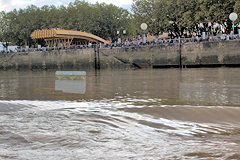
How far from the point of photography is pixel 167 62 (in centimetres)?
2836

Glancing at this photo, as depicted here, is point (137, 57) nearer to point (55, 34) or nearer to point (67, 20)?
point (55, 34)

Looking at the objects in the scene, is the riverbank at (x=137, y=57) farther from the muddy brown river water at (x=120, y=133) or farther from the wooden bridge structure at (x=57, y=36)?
the muddy brown river water at (x=120, y=133)

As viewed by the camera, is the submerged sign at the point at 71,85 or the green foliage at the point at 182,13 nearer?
the submerged sign at the point at 71,85

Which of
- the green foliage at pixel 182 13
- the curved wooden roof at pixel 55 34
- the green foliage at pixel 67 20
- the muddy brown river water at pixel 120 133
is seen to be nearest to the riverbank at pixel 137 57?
the curved wooden roof at pixel 55 34

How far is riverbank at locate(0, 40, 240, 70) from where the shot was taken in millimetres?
26109

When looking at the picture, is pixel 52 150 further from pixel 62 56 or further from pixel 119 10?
pixel 119 10

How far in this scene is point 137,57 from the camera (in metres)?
29.9

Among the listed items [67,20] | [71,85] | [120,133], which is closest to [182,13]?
[67,20]

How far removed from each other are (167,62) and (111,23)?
1091 inches

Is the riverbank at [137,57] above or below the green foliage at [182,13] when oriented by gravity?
below

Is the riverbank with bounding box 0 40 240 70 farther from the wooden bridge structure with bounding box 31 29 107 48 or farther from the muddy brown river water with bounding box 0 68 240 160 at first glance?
the muddy brown river water with bounding box 0 68 240 160

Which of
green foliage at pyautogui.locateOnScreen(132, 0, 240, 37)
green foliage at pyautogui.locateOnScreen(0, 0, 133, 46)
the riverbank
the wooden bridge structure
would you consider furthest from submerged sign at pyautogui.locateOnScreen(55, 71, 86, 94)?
green foliage at pyautogui.locateOnScreen(0, 0, 133, 46)

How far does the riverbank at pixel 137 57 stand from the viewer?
26109mm

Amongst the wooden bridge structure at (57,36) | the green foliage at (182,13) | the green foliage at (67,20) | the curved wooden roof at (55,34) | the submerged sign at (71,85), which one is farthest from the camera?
the green foliage at (67,20)
